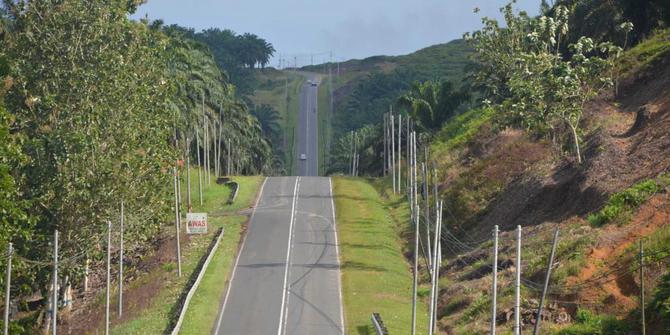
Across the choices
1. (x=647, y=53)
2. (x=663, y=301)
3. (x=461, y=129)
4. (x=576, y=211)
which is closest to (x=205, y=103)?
(x=461, y=129)

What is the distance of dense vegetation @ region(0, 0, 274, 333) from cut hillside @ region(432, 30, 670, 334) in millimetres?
16960

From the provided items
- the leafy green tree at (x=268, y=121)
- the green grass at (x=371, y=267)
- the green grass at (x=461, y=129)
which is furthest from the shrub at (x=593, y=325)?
the leafy green tree at (x=268, y=121)

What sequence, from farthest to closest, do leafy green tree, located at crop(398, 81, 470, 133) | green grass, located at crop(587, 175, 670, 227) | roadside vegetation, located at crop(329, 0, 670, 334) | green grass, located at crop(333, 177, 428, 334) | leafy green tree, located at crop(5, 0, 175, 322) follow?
1. leafy green tree, located at crop(398, 81, 470, 133)
2. leafy green tree, located at crop(5, 0, 175, 322)
3. green grass, located at crop(333, 177, 428, 334)
4. green grass, located at crop(587, 175, 670, 227)
5. roadside vegetation, located at crop(329, 0, 670, 334)

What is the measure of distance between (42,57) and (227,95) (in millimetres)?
→ 59323

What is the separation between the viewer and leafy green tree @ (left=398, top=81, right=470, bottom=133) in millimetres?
103375

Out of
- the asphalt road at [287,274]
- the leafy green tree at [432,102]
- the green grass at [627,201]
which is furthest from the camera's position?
the leafy green tree at [432,102]

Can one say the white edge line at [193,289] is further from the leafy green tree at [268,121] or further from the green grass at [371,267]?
the leafy green tree at [268,121]

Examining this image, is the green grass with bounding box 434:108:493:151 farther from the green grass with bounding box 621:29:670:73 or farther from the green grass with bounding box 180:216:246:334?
the green grass with bounding box 180:216:246:334

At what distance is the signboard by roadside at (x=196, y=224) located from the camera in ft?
205

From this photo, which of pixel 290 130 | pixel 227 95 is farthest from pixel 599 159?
pixel 290 130

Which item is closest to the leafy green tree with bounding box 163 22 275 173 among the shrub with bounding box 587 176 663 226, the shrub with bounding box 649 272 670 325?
the shrub with bounding box 587 176 663 226

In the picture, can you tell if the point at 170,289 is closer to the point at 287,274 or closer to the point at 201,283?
the point at 201,283

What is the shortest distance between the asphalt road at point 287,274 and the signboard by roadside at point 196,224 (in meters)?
2.82

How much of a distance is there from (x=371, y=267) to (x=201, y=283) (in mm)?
10408
